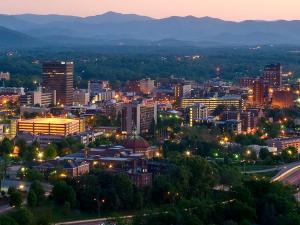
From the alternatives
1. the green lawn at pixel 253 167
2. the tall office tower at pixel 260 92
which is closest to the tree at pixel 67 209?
the green lawn at pixel 253 167

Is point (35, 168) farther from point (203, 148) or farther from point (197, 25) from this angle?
point (197, 25)

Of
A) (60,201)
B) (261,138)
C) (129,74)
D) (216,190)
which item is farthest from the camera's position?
(129,74)

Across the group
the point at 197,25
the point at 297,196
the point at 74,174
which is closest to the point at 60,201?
the point at 74,174

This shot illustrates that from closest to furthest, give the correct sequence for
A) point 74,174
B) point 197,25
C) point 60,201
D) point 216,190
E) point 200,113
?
point 60,201
point 216,190
point 74,174
point 200,113
point 197,25

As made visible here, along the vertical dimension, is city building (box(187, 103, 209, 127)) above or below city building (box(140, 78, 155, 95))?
below

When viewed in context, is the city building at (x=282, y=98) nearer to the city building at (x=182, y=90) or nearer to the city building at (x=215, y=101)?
the city building at (x=215, y=101)

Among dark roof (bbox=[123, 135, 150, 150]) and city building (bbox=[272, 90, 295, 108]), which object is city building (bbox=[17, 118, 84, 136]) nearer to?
dark roof (bbox=[123, 135, 150, 150])

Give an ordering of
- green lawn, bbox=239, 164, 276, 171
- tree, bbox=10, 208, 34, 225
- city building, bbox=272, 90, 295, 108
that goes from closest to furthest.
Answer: tree, bbox=10, 208, 34, 225, green lawn, bbox=239, 164, 276, 171, city building, bbox=272, 90, 295, 108

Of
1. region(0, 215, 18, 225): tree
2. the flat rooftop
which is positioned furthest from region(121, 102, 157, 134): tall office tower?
region(0, 215, 18, 225): tree
